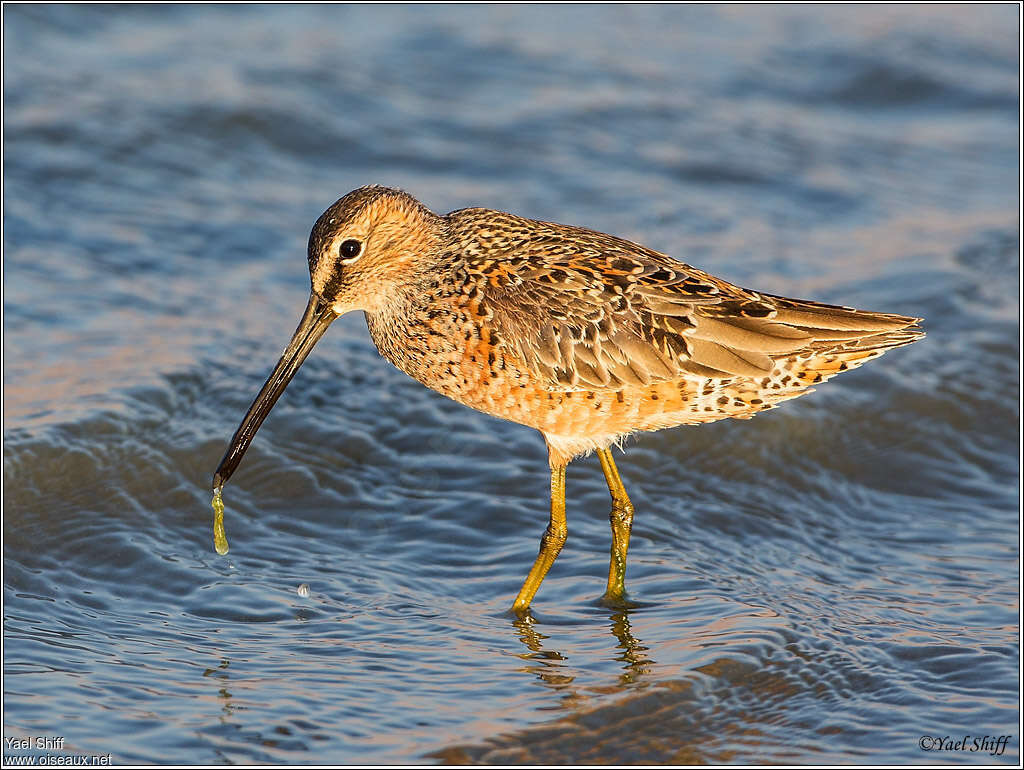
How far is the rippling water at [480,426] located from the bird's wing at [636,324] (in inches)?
39.0

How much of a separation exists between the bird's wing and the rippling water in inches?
39.0

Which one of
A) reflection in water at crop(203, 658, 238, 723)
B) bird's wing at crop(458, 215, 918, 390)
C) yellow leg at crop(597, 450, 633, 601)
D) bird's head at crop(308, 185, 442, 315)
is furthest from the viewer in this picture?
yellow leg at crop(597, 450, 633, 601)

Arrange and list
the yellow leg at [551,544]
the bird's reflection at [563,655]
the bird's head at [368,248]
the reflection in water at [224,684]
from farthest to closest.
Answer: the yellow leg at [551,544], the bird's head at [368,248], the bird's reflection at [563,655], the reflection in water at [224,684]

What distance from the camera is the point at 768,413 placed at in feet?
24.1

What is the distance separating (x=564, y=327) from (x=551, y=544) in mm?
950

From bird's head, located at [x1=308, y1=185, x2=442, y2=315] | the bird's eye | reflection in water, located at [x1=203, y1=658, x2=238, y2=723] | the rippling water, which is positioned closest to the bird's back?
bird's head, located at [x1=308, y1=185, x2=442, y2=315]

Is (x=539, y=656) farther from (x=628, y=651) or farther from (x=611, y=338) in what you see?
(x=611, y=338)

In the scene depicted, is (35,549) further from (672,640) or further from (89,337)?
(672,640)

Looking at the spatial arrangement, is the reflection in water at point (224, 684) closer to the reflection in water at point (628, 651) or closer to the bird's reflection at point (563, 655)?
the bird's reflection at point (563, 655)

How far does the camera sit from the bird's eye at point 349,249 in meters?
5.44

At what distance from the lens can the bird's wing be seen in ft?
17.4

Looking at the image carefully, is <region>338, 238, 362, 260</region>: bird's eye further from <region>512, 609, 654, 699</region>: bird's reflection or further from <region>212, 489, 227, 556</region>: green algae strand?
<region>512, 609, 654, 699</region>: bird's reflection

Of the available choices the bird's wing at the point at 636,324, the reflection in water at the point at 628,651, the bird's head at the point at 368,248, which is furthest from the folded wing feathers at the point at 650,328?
the reflection in water at the point at 628,651

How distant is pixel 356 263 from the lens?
5.49 m
